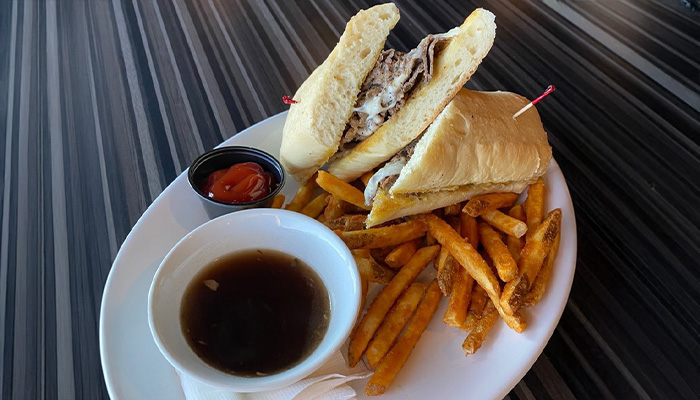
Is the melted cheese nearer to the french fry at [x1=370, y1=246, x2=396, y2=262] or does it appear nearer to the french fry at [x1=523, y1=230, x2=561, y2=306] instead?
the french fry at [x1=370, y1=246, x2=396, y2=262]

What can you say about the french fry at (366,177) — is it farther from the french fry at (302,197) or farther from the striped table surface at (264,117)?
the striped table surface at (264,117)

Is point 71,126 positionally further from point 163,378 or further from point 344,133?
point 163,378

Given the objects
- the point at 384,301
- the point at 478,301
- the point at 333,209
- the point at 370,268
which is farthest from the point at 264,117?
the point at 478,301

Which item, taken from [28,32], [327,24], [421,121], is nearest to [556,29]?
[327,24]

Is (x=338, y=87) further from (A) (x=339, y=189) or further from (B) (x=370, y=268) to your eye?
(B) (x=370, y=268)

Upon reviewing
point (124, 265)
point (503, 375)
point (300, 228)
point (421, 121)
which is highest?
point (421, 121)
